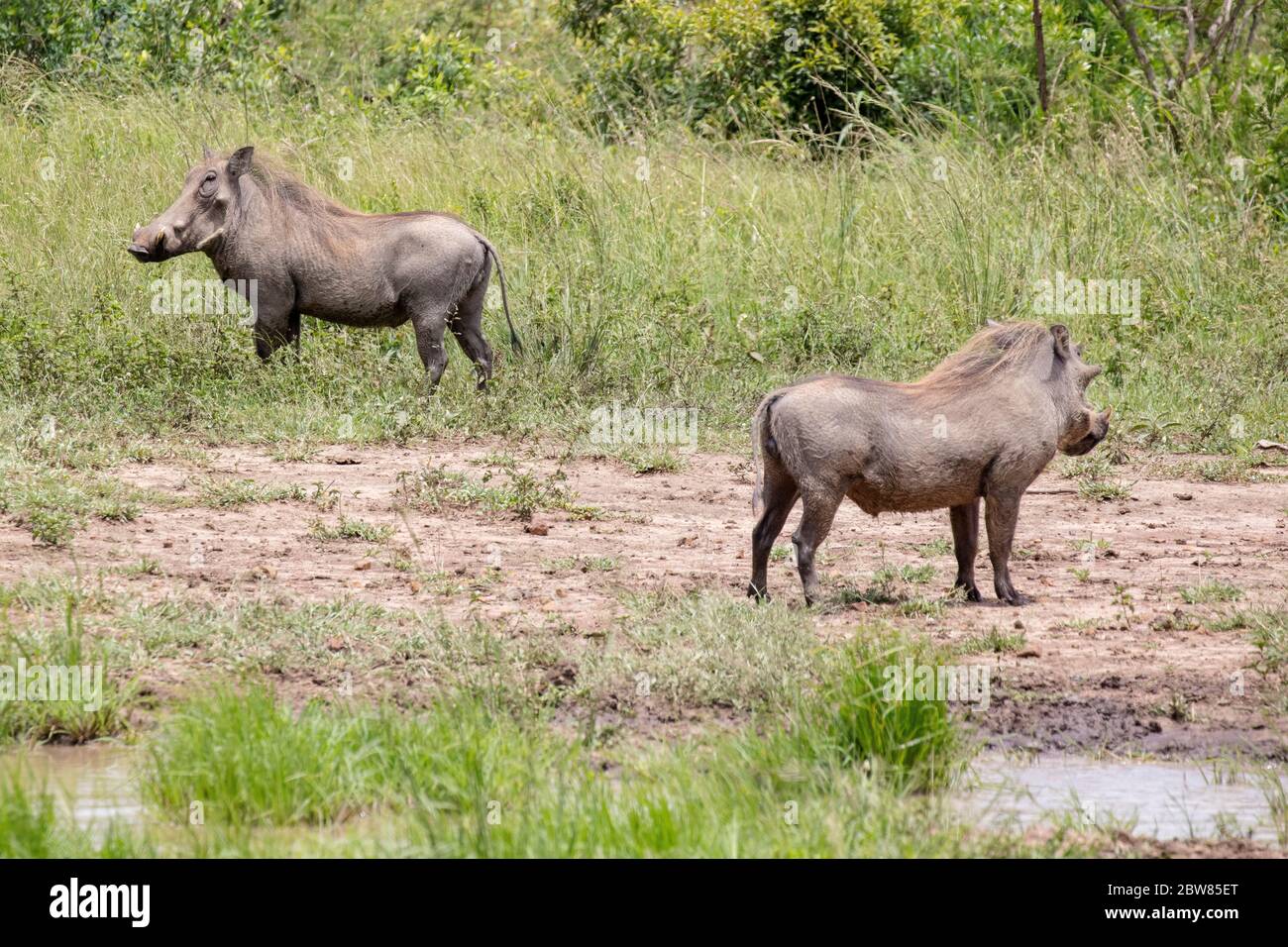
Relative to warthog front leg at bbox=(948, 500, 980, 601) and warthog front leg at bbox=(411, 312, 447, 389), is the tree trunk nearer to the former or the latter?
warthog front leg at bbox=(411, 312, 447, 389)

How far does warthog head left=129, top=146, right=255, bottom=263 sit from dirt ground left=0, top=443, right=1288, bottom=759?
1.29 m

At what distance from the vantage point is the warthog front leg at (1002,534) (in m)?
5.81

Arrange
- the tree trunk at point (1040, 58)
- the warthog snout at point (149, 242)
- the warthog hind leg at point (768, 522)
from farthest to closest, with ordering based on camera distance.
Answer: the tree trunk at point (1040, 58) < the warthog snout at point (149, 242) < the warthog hind leg at point (768, 522)

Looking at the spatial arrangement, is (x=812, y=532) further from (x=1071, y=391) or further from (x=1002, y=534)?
(x=1071, y=391)

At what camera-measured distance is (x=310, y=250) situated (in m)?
8.77

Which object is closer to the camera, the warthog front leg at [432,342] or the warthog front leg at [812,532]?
the warthog front leg at [812,532]

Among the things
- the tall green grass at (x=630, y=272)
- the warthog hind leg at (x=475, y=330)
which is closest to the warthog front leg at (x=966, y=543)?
the tall green grass at (x=630, y=272)

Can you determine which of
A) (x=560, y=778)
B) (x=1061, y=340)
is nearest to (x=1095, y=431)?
(x=1061, y=340)

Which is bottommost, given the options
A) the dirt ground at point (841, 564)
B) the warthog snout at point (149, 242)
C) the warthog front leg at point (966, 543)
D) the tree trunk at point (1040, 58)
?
the dirt ground at point (841, 564)

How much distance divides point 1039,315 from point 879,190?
1.93 metres

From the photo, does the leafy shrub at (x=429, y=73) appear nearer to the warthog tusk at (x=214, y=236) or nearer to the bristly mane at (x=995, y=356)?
the warthog tusk at (x=214, y=236)
